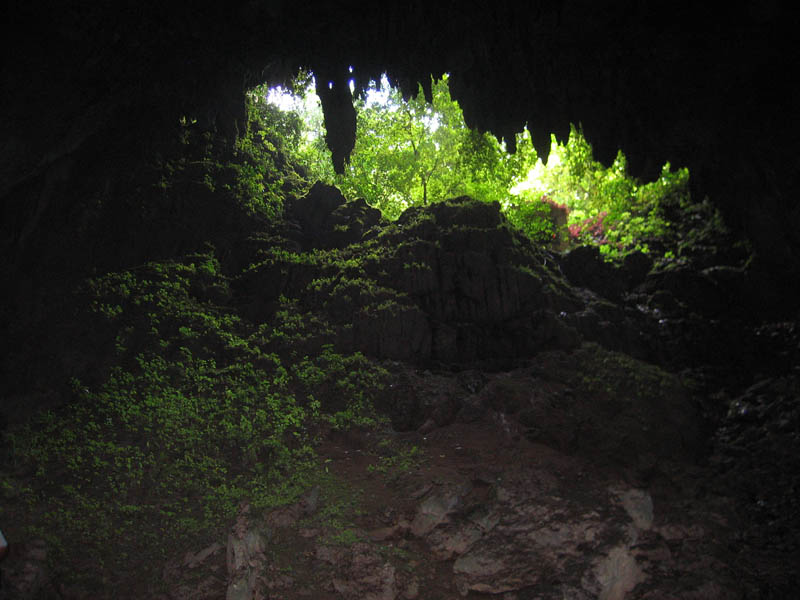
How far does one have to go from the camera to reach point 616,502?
6.86 meters

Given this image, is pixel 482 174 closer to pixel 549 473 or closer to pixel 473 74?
pixel 473 74

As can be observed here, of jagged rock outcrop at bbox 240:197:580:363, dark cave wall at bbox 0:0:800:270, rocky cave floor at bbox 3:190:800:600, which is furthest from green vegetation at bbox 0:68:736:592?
dark cave wall at bbox 0:0:800:270

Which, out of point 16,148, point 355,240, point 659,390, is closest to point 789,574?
point 659,390

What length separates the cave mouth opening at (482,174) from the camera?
1250 centimetres

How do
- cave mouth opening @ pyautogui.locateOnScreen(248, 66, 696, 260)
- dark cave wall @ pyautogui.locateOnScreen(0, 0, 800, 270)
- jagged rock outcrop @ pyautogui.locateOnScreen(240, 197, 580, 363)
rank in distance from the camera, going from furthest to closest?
cave mouth opening @ pyautogui.locateOnScreen(248, 66, 696, 260) < jagged rock outcrop @ pyautogui.locateOnScreen(240, 197, 580, 363) < dark cave wall @ pyautogui.locateOnScreen(0, 0, 800, 270)

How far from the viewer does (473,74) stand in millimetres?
10477

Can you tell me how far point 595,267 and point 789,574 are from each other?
7.95 metres

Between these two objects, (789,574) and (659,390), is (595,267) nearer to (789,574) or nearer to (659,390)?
(659,390)

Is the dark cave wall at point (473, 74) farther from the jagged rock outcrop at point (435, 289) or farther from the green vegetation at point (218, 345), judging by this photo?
the jagged rock outcrop at point (435, 289)

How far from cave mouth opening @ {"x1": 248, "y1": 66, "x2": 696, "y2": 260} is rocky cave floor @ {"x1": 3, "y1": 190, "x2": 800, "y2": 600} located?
2.77 m

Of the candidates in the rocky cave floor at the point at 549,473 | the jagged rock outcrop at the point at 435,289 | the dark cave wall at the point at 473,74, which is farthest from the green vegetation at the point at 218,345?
the dark cave wall at the point at 473,74

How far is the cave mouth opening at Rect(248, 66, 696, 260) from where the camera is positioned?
41.0ft

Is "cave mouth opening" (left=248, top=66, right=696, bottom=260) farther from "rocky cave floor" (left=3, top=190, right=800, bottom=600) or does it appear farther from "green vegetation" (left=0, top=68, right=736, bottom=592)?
"rocky cave floor" (left=3, top=190, right=800, bottom=600)

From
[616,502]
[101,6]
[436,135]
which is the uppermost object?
[436,135]
